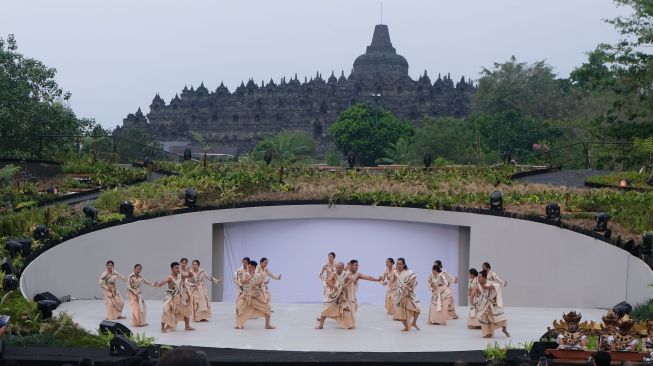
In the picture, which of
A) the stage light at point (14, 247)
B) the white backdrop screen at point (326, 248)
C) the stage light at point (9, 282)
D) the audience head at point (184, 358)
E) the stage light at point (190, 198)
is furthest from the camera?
the white backdrop screen at point (326, 248)

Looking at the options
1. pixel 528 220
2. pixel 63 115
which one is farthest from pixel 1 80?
pixel 528 220

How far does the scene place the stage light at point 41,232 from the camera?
65.3 ft

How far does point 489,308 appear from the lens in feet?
52.4

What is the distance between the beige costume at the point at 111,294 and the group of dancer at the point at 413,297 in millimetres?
3621

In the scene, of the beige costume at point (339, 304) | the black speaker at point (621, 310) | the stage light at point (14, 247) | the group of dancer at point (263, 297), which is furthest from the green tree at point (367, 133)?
the black speaker at point (621, 310)

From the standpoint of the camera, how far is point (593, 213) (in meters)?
22.2

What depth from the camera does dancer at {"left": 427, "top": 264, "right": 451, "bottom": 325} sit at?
687 inches

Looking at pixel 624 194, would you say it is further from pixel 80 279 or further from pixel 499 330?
pixel 80 279

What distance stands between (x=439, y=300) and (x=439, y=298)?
4 cm

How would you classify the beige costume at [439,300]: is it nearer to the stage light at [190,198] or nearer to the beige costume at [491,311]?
the beige costume at [491,311]

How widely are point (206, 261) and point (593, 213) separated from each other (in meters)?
9.06

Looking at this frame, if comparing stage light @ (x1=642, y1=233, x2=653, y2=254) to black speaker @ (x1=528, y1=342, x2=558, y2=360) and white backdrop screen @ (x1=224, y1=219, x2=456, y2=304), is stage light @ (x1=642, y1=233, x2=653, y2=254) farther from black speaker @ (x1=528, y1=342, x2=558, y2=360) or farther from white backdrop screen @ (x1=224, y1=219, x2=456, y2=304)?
black speaker @ (x1=528, y1=342, x2=558, y2=360)

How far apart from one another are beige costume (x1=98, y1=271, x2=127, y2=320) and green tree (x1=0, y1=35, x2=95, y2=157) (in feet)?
51.0

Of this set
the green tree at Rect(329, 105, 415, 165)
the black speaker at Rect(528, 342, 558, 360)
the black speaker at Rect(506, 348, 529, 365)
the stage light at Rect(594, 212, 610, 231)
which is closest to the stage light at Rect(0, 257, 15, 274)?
the black speaker at Rect(506, 348, 529, 365)
